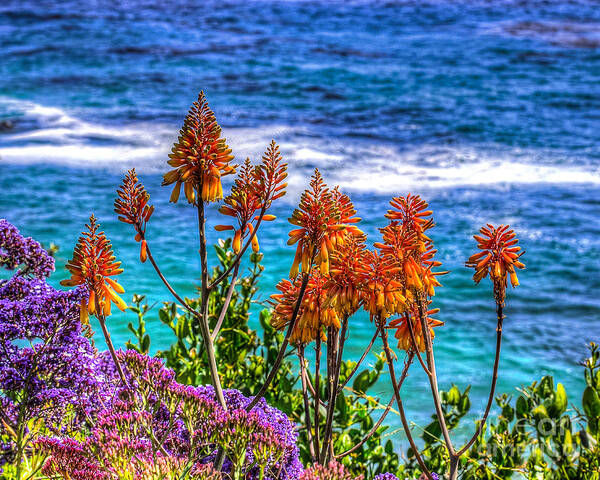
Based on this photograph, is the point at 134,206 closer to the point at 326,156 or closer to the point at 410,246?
the point at 410,246

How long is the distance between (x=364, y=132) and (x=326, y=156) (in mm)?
1833

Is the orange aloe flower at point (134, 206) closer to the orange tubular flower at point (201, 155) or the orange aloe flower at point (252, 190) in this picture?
the orange tubular flower at point (201, 155)

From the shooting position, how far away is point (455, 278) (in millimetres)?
7887

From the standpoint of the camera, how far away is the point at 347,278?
2.14m

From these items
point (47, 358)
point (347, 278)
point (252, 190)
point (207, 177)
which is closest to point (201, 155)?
point (207, 177)

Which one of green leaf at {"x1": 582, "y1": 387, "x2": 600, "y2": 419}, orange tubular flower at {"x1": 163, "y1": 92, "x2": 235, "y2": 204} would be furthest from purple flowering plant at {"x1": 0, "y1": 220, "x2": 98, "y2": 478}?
green leaf at {"x1": 582, "y1": 387, "x2": 600, "y2": 419}

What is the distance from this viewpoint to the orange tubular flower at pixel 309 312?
2295mm

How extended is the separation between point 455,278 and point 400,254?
5.92m

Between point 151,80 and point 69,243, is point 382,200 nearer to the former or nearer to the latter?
point 69,243

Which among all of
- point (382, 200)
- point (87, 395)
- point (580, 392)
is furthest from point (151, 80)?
point (87, 395)

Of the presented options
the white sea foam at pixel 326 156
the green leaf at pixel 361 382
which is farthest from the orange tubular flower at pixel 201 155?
the white sea foam at pixel 326 156

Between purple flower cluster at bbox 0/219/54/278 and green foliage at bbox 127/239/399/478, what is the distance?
28.3 inches

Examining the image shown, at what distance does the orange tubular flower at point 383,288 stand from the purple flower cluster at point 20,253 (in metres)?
1.50

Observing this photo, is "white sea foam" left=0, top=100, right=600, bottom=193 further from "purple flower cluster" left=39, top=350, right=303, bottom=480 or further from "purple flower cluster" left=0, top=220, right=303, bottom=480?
"purple flower cluster" left=39, top=350, right=303, bottom=480
